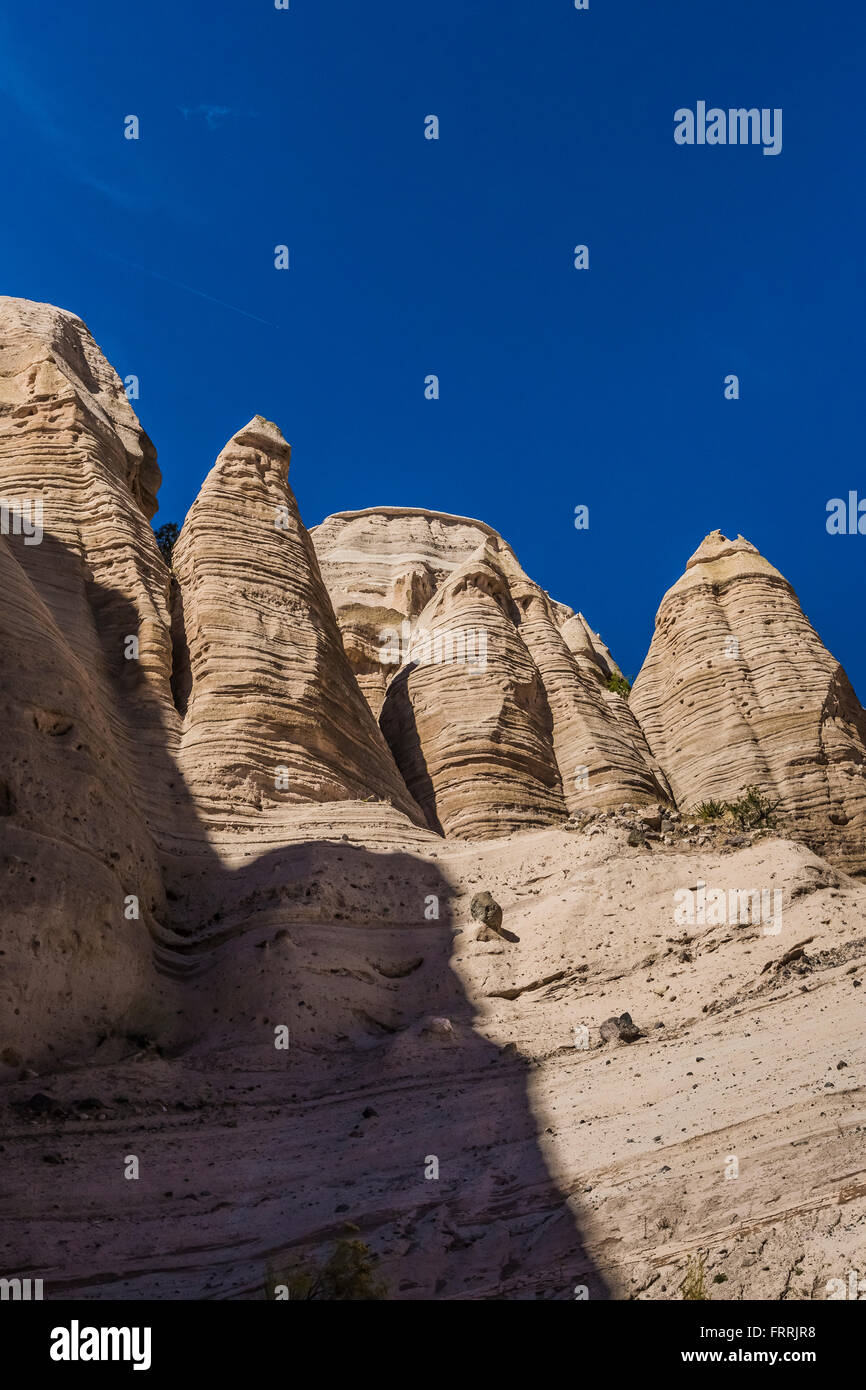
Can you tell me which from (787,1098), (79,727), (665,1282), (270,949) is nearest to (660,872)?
(270,949)

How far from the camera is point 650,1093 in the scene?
8570 millimetres

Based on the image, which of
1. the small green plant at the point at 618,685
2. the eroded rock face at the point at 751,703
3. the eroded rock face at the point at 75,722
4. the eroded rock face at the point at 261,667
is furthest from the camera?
the small green plant at the point at 618,685

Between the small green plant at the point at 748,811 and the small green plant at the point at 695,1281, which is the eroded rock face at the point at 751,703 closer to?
the small green plant at the point at 748,811

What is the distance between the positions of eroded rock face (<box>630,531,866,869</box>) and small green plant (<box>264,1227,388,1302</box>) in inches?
730

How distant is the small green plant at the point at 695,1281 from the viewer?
547 cm

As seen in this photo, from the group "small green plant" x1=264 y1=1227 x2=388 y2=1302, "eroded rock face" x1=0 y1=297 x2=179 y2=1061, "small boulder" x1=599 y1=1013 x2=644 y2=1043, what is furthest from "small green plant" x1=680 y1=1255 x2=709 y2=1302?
"eroded rock face" x1=0 y1=297 x2=179 y2=1061

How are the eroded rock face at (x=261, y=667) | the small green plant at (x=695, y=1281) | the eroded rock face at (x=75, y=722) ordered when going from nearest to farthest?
the small green plant at (x=695, y=1281), the eroded rock face at (x=75, y=722), the eroded rock face at (x=261, y=667)

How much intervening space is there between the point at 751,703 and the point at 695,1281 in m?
21.5

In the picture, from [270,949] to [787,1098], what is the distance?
5759 mm

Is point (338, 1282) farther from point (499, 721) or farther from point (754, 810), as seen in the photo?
point (754, 810)

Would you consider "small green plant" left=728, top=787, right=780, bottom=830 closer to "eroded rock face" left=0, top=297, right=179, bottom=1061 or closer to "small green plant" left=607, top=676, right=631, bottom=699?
"eroded rock face" left=0, top=297, right=179, bottom=1061

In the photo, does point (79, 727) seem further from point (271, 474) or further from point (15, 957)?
point (271, 474)

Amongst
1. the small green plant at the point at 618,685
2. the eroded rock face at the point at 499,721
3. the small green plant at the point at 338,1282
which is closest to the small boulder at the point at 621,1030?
the small green plant at the point at 338,1282

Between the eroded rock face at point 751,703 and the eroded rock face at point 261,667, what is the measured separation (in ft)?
30.7
